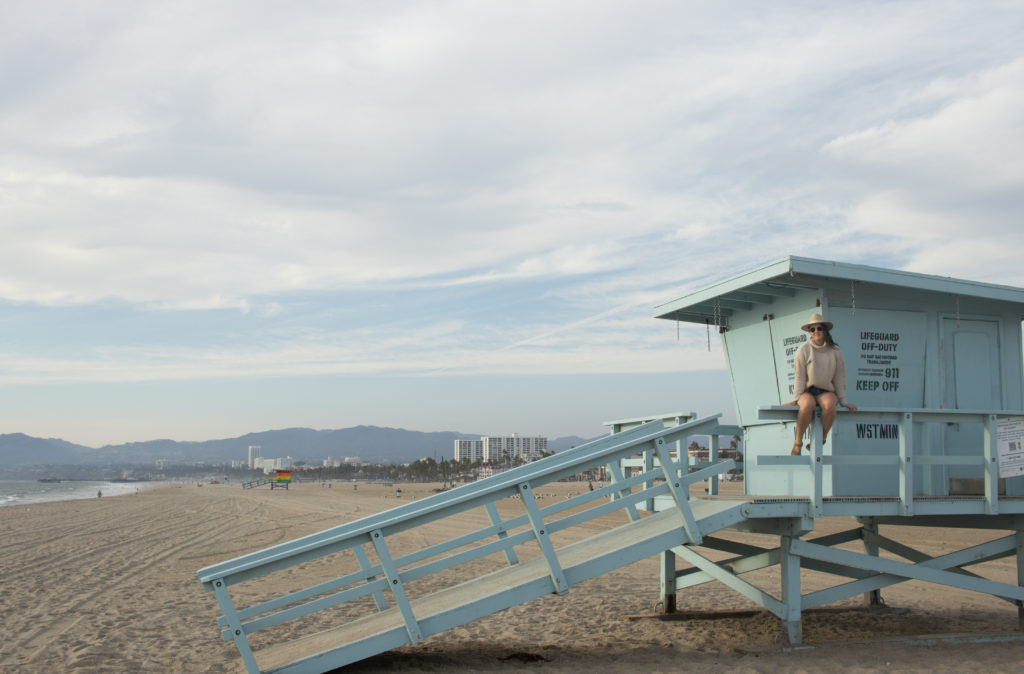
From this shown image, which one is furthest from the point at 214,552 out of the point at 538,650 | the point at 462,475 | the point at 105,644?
the point at 462,475

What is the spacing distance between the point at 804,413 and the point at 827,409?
0.20 m

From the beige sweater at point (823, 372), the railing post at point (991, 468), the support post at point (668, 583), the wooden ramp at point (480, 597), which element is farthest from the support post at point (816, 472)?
the support post at point (668, 583)

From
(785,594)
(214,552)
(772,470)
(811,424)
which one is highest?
(811,424)

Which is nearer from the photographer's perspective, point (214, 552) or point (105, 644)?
point (105, 644)

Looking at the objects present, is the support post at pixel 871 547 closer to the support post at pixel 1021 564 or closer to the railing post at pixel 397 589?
the support post at pixel 1021 564

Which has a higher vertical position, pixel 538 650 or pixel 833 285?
pixel 833 285

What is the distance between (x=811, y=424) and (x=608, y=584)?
593cm

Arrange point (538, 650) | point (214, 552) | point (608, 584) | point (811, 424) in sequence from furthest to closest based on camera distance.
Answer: point (214, 552) < point (608, 584) < point (538, 650) < point (811, 424)

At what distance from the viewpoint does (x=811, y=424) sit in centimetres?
674

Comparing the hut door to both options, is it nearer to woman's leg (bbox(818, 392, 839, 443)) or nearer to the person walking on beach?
the person walking on beach

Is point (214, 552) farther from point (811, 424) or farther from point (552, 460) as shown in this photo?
point (811, 424)

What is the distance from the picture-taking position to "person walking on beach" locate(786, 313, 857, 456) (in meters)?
6.71

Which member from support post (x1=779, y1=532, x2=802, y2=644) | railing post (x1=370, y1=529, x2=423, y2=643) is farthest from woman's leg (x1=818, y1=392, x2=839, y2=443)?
railing post (x1=370, y1=529, x2=423, y2=643)

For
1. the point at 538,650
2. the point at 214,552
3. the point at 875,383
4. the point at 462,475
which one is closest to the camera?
the point at 538,650
